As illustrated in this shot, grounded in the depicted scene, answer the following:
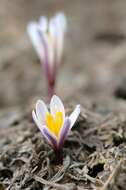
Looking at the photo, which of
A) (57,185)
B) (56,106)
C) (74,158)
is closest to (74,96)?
(74,158)

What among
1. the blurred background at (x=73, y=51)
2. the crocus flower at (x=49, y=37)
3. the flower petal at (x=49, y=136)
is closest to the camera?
the flower petal at (x=49, y=136)

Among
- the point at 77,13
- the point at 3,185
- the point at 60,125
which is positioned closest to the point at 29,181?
the point at 3,185

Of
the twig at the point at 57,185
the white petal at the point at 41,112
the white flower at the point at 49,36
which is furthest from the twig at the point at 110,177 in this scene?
the white flower at the point at 49,36

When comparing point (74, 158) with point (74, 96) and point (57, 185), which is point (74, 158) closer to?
point (57, 185)

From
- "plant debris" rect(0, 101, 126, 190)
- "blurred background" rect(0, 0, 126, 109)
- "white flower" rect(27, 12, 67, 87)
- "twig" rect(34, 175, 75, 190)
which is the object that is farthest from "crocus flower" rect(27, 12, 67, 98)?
"twig" rect(34, 175, 75, 190)

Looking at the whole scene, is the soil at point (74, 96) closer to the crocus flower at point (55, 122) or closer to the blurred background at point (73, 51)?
the blurred background at point (73, 51)

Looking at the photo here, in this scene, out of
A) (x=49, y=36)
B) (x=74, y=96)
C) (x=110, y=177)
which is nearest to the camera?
(x=110, y=177)
